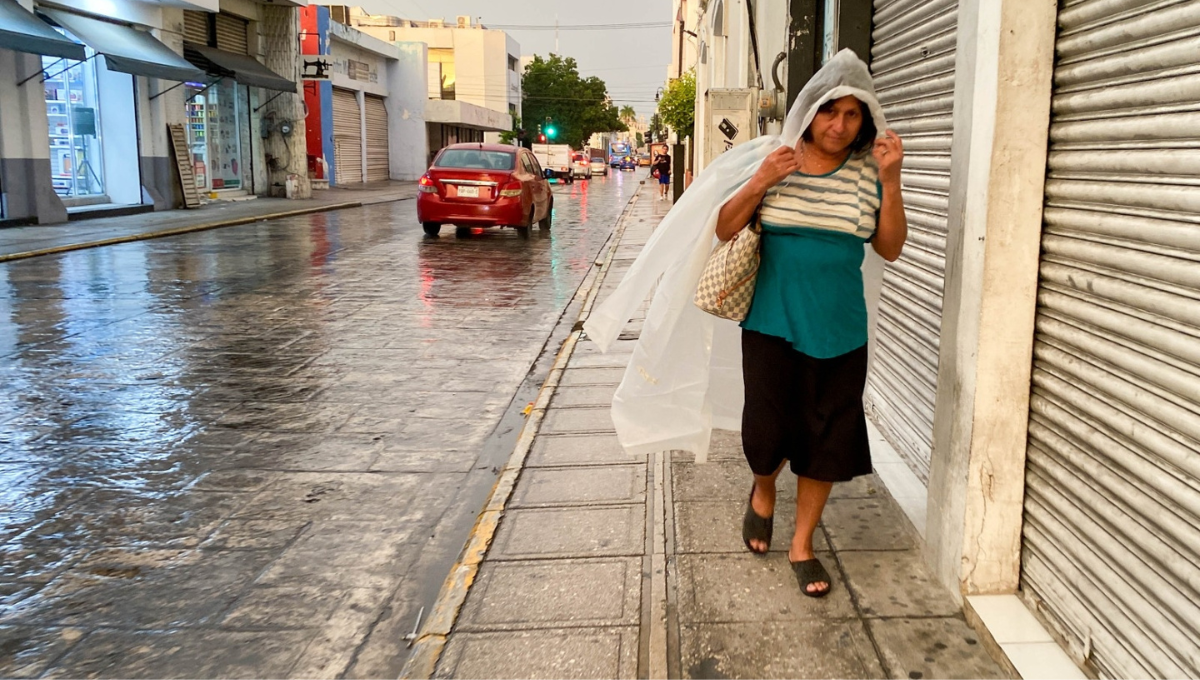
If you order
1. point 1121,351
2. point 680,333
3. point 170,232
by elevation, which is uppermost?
point 1121,351

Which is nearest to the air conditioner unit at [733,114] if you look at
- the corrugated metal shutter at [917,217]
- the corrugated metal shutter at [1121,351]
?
the corrugated metal shutter at [917,217]

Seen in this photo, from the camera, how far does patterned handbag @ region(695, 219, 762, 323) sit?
3375 mm

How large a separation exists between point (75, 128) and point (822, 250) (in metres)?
22.1

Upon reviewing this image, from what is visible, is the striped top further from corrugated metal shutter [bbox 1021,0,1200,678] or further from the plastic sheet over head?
corrugated metal shutter [bbox 1021,0,1200,678]

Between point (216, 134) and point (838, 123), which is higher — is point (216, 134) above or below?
above

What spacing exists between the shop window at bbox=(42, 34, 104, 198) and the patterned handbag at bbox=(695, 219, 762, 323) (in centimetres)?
1972

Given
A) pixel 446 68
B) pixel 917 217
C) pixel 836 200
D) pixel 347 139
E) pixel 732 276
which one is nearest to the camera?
pixel 836 200

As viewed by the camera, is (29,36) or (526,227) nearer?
(29,36)

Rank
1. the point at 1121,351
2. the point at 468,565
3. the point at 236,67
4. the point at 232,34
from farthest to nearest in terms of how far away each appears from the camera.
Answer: the point at 232,34
the point at 236,67
the point at 468,565
the point at 1121,351

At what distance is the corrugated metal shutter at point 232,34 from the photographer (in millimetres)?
27875

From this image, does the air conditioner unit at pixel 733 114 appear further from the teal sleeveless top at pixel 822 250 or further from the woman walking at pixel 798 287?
the teal sleeveless top at pixel 822 250

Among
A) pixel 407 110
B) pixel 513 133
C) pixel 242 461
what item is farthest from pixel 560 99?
pixel 242 461

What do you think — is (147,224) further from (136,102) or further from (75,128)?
(136,102)

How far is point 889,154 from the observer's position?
10.3ft
